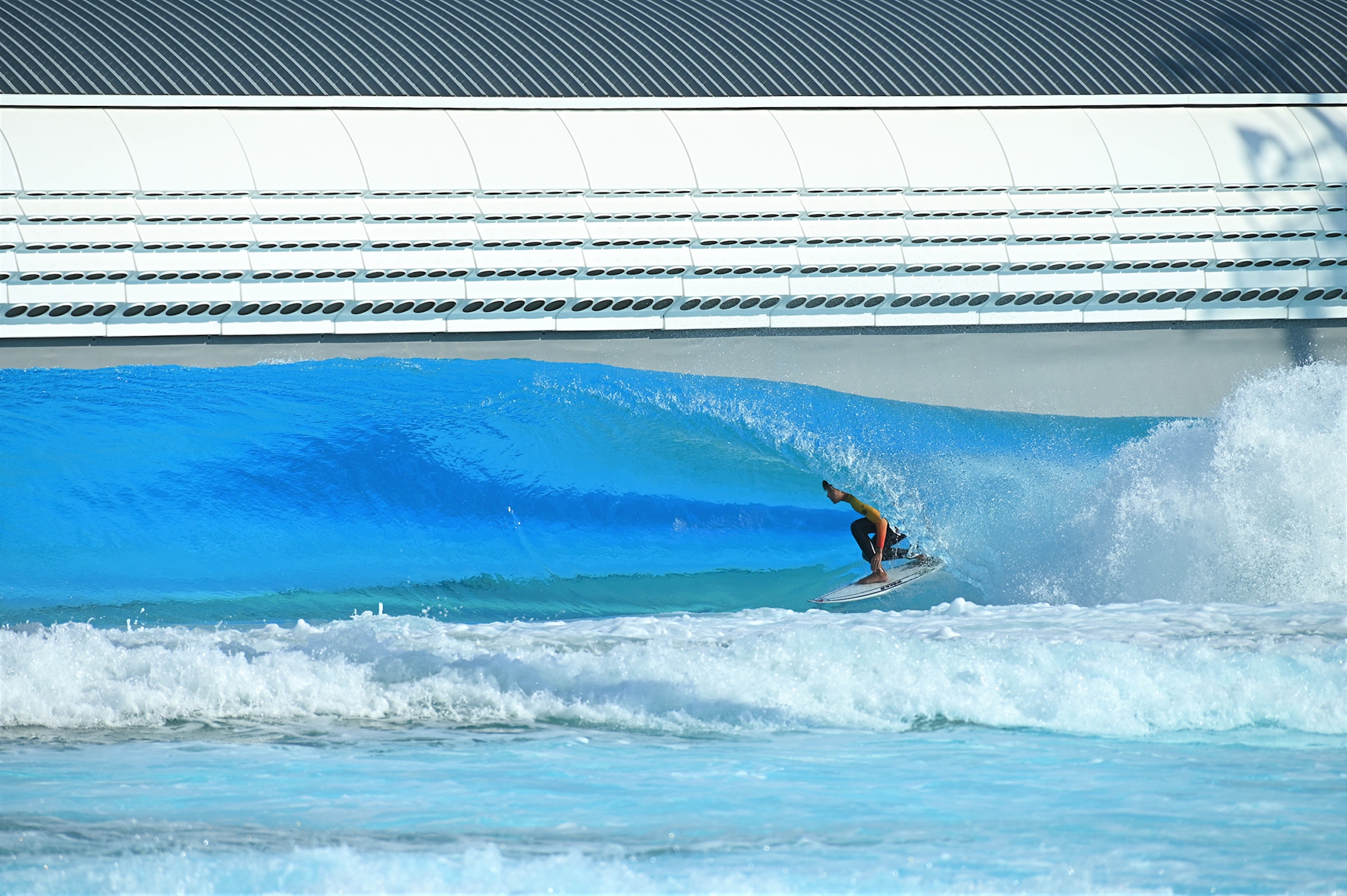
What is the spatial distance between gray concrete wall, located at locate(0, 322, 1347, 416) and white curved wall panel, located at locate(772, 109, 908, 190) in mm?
1590

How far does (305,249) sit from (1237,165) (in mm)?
10075

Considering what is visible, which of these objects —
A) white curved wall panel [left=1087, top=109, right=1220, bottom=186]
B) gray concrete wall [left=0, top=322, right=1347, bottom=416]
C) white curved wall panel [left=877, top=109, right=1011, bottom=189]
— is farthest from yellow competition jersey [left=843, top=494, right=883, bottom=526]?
white curved wall panel [left=1087, top=109, right=1220, bottom=186]

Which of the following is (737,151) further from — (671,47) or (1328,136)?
(1328,136)

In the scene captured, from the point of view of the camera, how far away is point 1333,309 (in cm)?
1562

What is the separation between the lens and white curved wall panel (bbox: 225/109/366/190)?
13.7 m

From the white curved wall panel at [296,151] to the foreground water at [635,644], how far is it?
194 cm

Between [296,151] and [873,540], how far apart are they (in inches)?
299

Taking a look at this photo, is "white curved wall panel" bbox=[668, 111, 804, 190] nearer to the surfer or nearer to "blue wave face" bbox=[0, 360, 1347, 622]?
"blue wave face" bbox=[0, 360, 1347, 622]

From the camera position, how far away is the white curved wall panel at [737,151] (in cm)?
1459

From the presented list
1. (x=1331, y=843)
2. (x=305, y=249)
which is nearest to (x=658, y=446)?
(x=305, y=249)

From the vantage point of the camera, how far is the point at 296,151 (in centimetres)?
1383

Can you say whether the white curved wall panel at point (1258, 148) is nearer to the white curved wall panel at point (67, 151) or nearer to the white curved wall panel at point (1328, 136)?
the white curved wall panel at point (1328, 136)

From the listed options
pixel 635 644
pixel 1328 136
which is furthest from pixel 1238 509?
pixel 1328 136

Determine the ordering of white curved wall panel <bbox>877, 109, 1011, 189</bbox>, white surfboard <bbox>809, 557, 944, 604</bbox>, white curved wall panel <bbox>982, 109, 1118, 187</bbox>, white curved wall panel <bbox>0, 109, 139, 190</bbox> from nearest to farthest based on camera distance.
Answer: white surfboard <bbox>809, 557, 944, 604</bbox> < white curved wall panel <bbox>0, 109, 139, 190</bbox> < white curved wall panel <bbox>877, 109, 1011, 189</bbox> < white curved wall panel <bbox>982, 109, 1118, 187</bbox>
